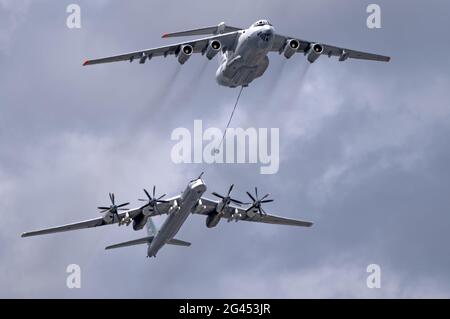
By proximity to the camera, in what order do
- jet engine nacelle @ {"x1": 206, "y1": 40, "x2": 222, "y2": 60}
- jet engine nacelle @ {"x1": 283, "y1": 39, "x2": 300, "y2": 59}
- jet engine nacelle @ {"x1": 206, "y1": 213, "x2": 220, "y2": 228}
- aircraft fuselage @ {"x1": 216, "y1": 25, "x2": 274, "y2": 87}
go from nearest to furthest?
aircraft fuselage @ {"x1": 216, "y1": 25, "x2": 274, "y2": 87} → jet engine nacelle @ {"x1": 206, "y1": 40, "x2": 222, "y2": 60} → jet engine nacelle @ {"x1": 283, "y1": 39, "x2": 300, "y2": 59} → jet engine nacelle @ {"x1": 206, "y1": 213, "x2": 220, "y2": 228}

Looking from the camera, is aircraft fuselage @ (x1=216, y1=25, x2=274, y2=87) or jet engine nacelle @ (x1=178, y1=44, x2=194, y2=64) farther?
jet engine nacelle @ (x1=178, y1=44, x2=194, y2=64)

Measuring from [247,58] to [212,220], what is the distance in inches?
586

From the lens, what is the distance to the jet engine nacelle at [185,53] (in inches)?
2530

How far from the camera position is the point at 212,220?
73312 millimetres

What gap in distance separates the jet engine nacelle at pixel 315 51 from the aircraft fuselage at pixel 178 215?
11226 mm

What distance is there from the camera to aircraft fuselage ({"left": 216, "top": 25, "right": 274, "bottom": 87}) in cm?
6153

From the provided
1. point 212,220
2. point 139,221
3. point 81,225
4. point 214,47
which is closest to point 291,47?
point 214,47

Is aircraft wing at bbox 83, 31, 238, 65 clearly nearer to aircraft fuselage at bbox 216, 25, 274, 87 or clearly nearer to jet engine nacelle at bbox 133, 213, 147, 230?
aircraft fuselage at bbox 216, 25, 274, 87

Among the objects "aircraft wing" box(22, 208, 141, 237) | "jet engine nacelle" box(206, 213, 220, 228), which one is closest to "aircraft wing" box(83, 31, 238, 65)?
"aircraft wing" box(22, 208, 141, 237)
